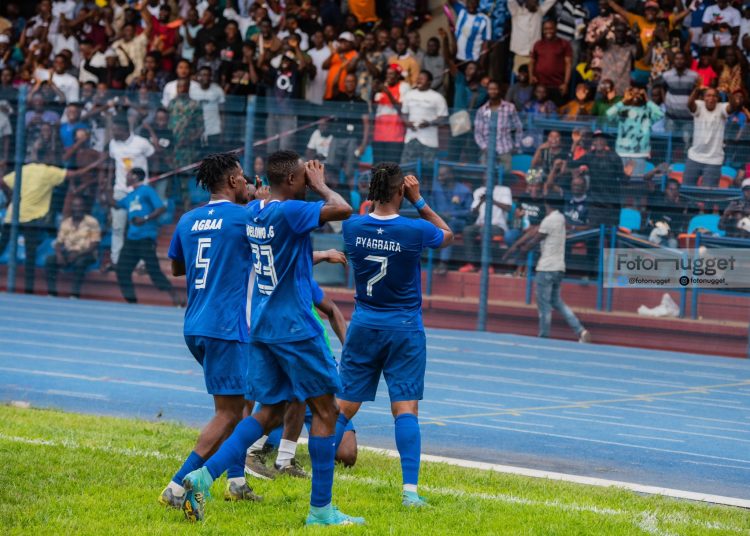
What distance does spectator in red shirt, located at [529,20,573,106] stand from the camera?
63.5 ft

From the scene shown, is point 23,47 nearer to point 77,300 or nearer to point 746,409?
point 77,300

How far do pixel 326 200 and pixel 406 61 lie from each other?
1353cm

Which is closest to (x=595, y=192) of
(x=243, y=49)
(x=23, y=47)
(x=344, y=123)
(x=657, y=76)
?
(x=657, y=76)

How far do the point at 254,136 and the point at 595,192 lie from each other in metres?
5.54

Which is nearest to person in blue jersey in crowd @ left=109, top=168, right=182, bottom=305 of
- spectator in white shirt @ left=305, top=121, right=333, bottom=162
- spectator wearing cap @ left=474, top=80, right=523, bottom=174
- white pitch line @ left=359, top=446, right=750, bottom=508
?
spectator in white shirt @ left=305, top=121, right=333, bottom=162

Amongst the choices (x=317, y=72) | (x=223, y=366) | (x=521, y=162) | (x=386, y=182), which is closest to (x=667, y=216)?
(x=521, y=162)

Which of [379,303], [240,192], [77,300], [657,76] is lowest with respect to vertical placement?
[77,300]

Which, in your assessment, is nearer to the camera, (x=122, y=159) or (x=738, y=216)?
(x=738, y=216)

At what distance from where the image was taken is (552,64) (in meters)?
19.5

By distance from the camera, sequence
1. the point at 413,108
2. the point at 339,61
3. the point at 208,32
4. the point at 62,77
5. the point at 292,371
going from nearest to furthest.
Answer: the point at 292,371, the point at 413,108, the point at 339,61, the point at 62,77, the point at 208,32

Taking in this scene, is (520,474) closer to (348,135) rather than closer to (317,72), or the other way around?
(348,135)

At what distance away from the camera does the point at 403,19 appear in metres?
21.8

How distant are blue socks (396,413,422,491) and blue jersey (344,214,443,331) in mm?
573

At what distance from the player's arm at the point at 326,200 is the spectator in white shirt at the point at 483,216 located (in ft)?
35.9
